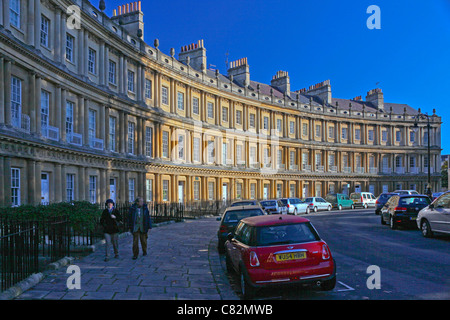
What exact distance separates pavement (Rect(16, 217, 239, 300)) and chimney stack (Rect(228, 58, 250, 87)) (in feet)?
134

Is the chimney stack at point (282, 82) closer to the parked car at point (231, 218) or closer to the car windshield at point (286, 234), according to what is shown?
the parked car at point (231, 218)

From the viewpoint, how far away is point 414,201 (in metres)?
20.0

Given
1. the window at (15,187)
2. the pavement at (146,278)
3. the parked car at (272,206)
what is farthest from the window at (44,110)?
the parked car at (272,206)

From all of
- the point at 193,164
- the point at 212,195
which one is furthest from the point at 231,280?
the point at 212,195

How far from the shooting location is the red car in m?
7.63

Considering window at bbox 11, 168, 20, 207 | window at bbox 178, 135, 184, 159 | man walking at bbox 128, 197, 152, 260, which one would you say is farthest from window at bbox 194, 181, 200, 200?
man walking at bbox 128, 197, 152, 260

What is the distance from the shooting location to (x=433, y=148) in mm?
66250

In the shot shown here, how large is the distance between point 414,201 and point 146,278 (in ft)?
49.9

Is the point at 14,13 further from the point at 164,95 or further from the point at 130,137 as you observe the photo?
the point at 164,95

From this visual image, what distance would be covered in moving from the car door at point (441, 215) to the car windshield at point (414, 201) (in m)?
3.94

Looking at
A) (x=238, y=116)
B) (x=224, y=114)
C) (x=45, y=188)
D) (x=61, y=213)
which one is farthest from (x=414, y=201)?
(x=238, y=116)

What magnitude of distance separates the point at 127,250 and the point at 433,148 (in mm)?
63920

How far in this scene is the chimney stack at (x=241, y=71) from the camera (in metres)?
52.8

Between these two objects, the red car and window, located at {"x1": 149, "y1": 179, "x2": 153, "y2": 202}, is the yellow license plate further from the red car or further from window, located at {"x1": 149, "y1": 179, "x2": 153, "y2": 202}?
window, located at {"x1": 149, "y1": 179, "x2": 153, "y2": 202}
